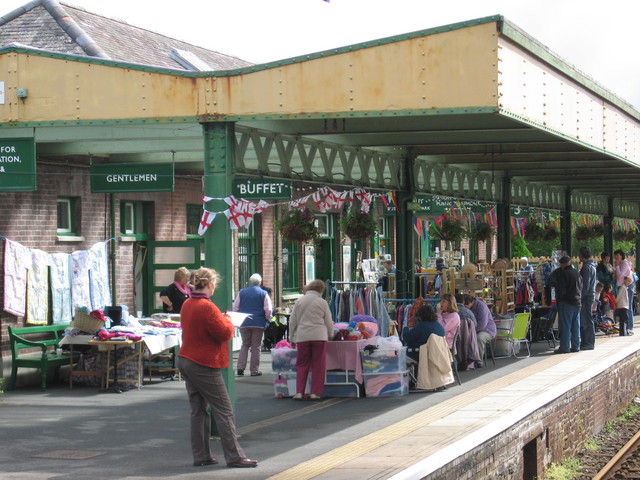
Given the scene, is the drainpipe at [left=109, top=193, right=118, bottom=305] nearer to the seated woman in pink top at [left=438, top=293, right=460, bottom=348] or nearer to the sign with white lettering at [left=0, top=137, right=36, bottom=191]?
the sign with white lettering at [left=0, top=137, right=36, bottom=191]

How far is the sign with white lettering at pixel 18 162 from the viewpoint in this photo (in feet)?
40.2

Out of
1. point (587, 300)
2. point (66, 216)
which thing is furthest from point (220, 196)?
point (587, 300)

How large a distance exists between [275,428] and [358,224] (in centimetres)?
587

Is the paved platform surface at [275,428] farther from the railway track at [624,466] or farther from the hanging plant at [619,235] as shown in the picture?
the hanging plant at [619,235]

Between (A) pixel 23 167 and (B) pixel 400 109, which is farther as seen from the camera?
(A) pixel 23 167

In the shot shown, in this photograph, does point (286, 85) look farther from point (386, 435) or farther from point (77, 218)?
point (77, 218)

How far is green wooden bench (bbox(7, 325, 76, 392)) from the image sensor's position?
14797 millimetres

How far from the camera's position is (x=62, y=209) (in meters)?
16.6

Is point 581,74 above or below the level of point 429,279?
above

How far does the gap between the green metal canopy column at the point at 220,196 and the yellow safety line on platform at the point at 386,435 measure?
1551 millimetres

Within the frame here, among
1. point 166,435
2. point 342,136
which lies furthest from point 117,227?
point 166,435

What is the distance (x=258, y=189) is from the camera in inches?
438

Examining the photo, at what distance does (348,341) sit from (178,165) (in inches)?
229

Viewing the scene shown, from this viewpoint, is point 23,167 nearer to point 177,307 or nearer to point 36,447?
point 36,447
